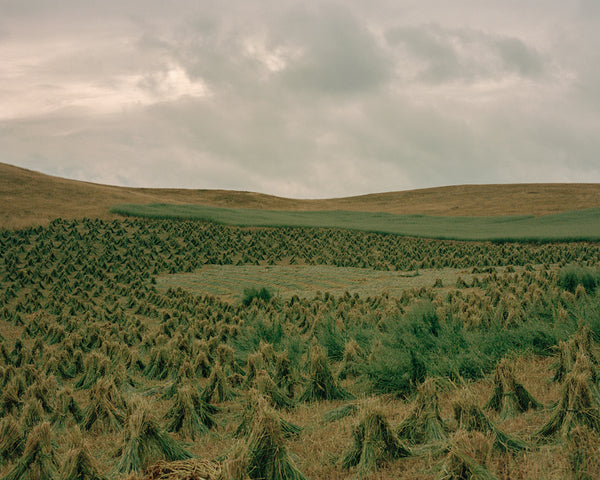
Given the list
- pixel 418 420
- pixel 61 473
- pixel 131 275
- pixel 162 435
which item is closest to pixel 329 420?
pixel 418 420

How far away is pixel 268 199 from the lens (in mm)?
82562

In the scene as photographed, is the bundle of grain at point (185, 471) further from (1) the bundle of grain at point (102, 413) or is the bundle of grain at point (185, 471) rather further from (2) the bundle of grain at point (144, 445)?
(1) the bundle of grain at point (102, 413)

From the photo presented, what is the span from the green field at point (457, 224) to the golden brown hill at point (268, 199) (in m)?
6.09

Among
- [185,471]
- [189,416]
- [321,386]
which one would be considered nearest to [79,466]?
[185,471]

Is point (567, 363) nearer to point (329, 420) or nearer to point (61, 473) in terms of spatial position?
point (329, 420)

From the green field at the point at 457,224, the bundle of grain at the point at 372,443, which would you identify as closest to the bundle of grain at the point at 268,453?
the bundle of grain at the point at 372,443

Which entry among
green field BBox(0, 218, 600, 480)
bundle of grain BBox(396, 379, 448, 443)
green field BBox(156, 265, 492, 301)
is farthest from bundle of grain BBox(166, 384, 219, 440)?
green field BBox(156, 265, 492, 301)

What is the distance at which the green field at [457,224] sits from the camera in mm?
36406

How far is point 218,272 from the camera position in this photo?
82.7ft

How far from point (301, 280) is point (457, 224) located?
31.6m

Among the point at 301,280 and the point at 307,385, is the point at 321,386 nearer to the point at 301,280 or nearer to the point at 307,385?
the point at 307,385

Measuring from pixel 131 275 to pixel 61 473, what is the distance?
20.3 meters

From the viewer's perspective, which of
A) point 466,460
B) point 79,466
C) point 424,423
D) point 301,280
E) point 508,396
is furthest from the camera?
point 301,280

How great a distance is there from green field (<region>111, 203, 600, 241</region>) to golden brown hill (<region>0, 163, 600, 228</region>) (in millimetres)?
6092
